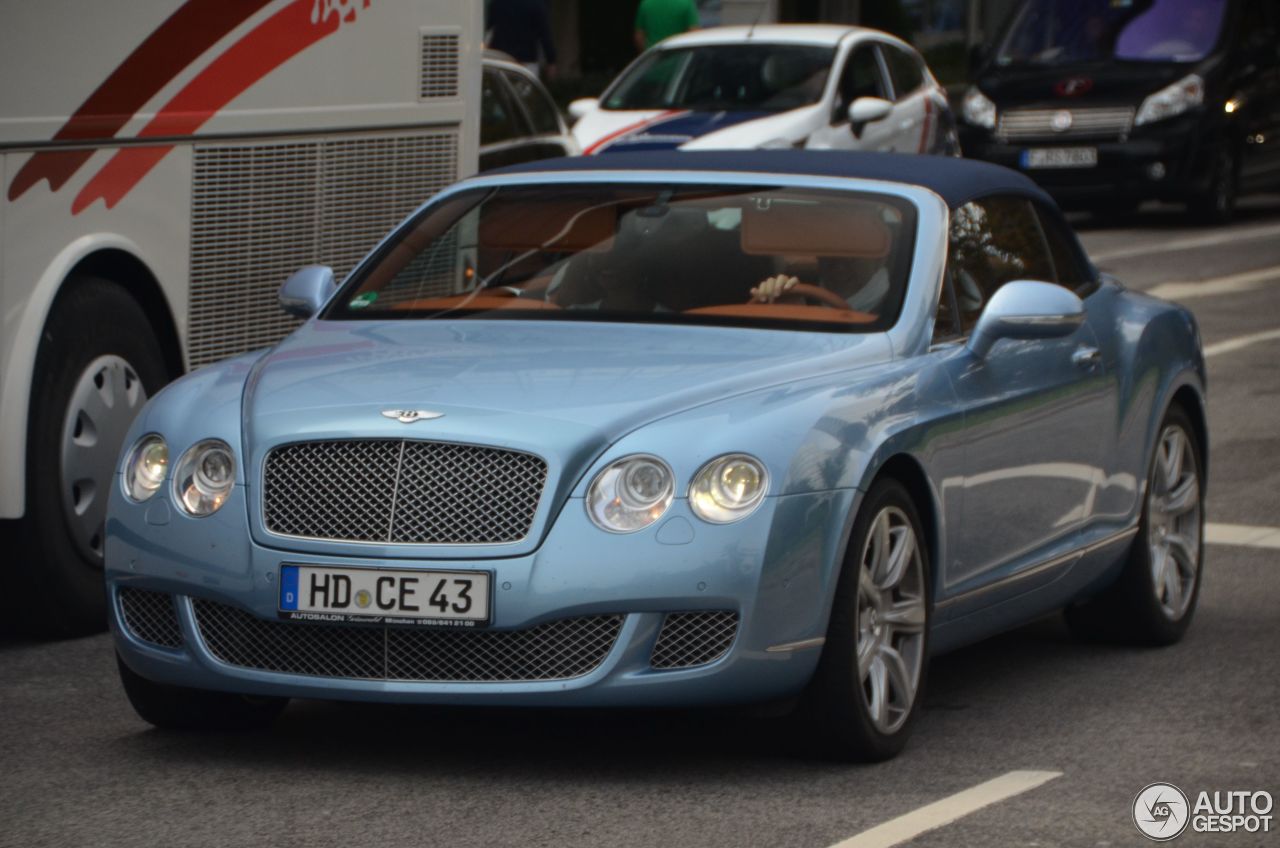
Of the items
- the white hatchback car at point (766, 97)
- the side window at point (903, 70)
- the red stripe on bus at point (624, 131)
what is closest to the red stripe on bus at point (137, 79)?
the white hatchback car at point (766, 97)

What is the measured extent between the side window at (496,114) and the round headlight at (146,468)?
8102 mm

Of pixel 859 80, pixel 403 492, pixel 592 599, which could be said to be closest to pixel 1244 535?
pixel 592 599

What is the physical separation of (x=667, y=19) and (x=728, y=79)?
10.5 feet

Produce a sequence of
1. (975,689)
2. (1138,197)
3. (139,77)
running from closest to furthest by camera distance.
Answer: (975,689)
(139,77)
(1138,197)

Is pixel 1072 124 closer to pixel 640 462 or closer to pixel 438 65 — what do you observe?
pixel 438 65

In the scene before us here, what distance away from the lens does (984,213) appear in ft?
25.3

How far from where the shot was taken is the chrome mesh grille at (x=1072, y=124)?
22797 mm

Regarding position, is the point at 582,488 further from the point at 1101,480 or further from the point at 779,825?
the point at 1101,480

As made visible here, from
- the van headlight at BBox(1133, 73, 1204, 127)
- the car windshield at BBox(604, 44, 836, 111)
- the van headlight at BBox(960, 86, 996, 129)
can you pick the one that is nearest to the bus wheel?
the car windshield at BBox(604, 44, 836, 111)

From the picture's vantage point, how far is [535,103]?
1522cm

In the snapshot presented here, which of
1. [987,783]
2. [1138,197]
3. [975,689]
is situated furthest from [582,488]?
[1138,197]

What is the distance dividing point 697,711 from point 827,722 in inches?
11.5

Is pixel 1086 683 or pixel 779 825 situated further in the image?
pixel 1086 683

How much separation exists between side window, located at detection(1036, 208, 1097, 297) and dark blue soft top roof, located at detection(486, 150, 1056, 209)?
15 centimetres
